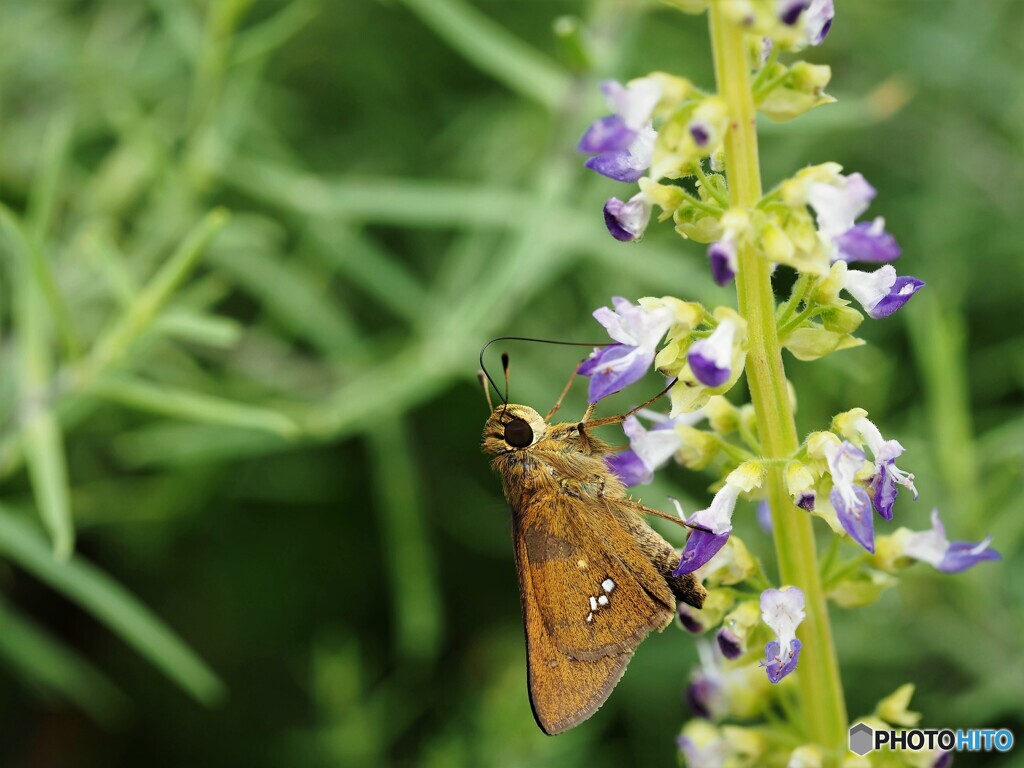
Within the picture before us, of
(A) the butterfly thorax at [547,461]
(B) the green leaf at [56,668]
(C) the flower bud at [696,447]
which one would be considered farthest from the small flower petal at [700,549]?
(B) the green leaf at [56,668]

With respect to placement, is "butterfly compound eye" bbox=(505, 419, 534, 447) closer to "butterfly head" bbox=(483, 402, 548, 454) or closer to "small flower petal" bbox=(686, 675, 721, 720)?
"butterfly head" bbox=(483, 402, 548, 454)

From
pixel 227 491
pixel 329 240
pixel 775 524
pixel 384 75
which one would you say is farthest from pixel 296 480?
pixel 775 524

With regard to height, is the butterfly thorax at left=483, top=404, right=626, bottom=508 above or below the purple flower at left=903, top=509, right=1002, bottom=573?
above

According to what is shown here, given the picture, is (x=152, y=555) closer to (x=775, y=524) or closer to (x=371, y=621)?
(x=371, y=621)

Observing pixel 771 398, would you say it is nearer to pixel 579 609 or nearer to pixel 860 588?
pixel 860 588

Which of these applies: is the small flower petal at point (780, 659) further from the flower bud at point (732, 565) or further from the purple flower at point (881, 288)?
the purple flower at point (881, 288)

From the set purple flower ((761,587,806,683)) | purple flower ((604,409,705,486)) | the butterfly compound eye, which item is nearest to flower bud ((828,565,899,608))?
purple flower ((761,587,806,683))
